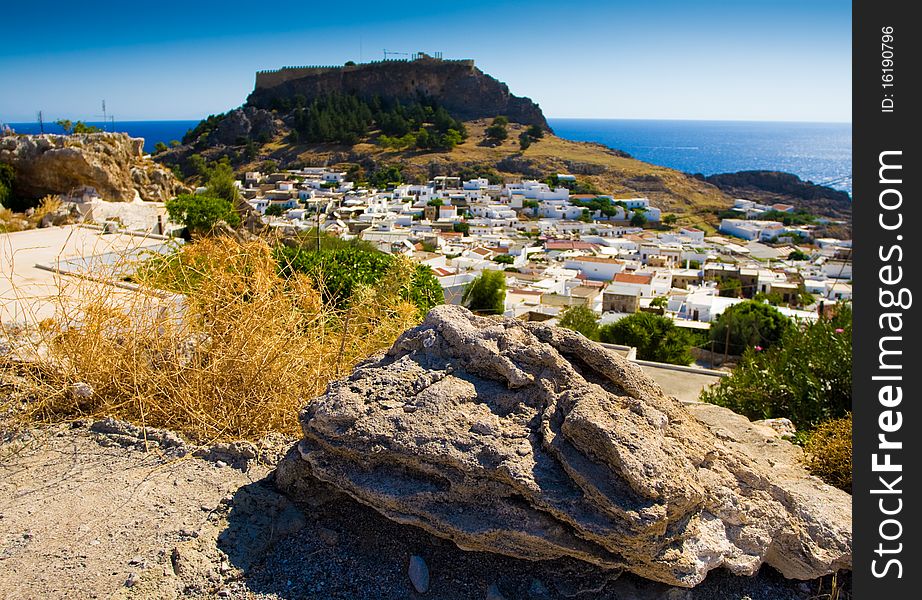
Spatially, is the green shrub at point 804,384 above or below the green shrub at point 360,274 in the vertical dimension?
below

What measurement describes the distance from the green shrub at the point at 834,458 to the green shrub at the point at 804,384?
4.12 feet

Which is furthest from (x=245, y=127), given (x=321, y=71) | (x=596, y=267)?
(x=596, y=267)

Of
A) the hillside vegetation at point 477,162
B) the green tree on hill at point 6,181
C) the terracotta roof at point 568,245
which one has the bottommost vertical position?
the terracotta roof at point 568,245

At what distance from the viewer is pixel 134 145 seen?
1672 cm

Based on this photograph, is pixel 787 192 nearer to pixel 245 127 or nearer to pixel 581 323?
pixel 245 127

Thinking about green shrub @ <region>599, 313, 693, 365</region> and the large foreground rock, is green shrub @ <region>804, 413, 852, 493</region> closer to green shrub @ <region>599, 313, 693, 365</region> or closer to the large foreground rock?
the large foreground rock

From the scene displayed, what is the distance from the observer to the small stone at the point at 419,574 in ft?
7.58

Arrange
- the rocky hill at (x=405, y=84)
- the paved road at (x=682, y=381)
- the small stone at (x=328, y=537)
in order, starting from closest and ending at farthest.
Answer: the small stone at (x=328, y=537), the paved road at (x=682, y=381), the rocky hill at (x=405, y=84)

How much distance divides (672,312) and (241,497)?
977 inches

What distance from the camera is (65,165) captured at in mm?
13219

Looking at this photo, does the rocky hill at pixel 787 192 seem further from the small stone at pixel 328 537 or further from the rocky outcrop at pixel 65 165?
the small stone at pixel 328 537

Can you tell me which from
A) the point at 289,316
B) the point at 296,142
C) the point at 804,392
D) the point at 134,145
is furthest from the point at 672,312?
the point at 296,142

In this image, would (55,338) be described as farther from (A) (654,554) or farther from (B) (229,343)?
(A) (654,554)

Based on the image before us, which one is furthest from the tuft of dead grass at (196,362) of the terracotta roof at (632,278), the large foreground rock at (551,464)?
the terracotta roof at (632,278)
